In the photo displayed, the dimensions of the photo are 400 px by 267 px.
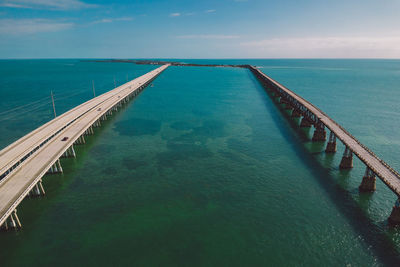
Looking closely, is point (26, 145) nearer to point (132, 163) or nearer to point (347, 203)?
point (132, 163)

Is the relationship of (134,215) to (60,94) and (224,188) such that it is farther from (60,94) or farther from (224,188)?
(60,94)

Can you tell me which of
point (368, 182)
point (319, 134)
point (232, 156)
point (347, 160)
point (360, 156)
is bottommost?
point (232, 156)

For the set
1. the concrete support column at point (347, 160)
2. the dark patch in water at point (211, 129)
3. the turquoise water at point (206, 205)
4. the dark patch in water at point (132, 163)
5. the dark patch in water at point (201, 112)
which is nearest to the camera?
the turquoise water at point (206, 205)

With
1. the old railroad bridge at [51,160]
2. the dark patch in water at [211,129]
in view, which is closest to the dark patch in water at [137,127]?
the old railroad bridge at [51,160]

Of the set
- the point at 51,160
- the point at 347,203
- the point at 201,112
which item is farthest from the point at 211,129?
the point at 51,160

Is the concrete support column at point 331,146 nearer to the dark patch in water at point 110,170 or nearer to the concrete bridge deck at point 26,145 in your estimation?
the dark patch in water at point 110,170

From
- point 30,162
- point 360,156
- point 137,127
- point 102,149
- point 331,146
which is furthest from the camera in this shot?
point 137,127

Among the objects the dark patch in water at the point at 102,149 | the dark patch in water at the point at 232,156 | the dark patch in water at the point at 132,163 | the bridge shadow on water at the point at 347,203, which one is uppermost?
the dark patch in water at the point at 102,149
